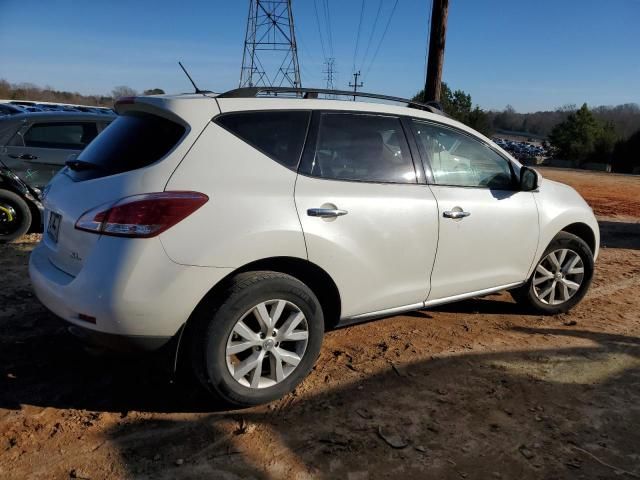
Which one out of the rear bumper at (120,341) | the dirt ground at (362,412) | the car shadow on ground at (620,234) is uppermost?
the rear bumper at (120,341)

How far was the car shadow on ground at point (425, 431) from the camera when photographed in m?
2.62

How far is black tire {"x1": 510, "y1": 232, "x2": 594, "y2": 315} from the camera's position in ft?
15.1

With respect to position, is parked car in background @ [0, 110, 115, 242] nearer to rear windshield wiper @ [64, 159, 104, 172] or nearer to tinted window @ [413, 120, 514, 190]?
rear windshield wiper @ [64, 159, 104, 172]

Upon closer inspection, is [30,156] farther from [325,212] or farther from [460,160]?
[460,160]

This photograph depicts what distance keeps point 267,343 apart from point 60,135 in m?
5.93

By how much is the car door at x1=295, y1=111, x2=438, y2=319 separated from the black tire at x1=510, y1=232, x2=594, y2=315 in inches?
55.1

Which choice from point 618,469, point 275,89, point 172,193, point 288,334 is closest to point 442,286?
point 288,334

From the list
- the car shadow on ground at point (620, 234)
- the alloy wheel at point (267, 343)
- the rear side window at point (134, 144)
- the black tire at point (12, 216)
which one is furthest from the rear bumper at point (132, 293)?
the car shadow on ground at point (620, 234)

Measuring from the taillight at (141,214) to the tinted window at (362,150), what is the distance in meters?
0.86

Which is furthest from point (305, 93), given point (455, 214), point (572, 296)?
point (572, 296)

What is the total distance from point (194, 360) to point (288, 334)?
556 mm

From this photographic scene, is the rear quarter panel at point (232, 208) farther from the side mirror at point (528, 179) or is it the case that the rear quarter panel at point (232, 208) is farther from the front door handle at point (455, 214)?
the side mirror at point (528, 179)

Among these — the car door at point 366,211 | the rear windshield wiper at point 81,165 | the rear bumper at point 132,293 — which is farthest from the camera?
the car door at point 366,211

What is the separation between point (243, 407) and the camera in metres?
3.06
